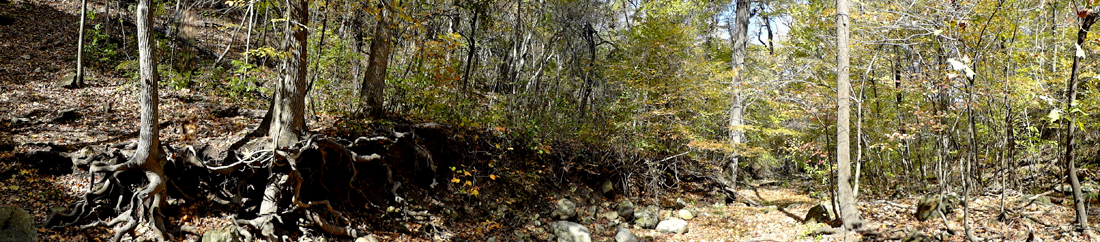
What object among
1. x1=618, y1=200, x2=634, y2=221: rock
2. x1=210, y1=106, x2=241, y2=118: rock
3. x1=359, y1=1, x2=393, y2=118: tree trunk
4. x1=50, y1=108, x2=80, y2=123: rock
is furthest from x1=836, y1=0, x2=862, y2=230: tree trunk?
x1=50, y1=108, x2=80, y2=123: rock

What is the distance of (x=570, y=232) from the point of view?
9156 millimetres

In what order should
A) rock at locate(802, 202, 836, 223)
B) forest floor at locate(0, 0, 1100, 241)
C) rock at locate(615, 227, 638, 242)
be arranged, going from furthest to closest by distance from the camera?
rock at locate(615, 227, 638, 242)
rock at locate(802, 202, 836, 223)
forest floor at locate(0, 0, 1100, 241)

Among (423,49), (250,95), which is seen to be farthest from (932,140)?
(250,95)

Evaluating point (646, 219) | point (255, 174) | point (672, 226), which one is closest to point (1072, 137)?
point (672, 226)

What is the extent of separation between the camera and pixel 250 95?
8.69 m

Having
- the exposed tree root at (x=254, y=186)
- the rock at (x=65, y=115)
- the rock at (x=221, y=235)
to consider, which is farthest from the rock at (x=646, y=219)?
the rock at (x=65, y=115)

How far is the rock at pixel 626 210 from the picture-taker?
10.8 m

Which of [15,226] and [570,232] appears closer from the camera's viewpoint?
[15,226]

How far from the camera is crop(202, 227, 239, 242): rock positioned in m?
5.48

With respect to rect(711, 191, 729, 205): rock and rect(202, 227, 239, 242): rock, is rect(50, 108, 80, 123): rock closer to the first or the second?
rect(202, 227, 239, 242): rock

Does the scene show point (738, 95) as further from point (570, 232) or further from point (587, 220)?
point (570, 232)

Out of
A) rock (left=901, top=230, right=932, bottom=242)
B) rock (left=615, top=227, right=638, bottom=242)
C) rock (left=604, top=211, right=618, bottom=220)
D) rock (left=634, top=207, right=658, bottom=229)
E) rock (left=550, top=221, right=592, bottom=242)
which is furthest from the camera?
rock (left=604, top=211, right=618, bottom=220)

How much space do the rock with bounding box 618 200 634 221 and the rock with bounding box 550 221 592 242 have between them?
154cm

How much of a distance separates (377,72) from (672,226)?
21.4 feet
